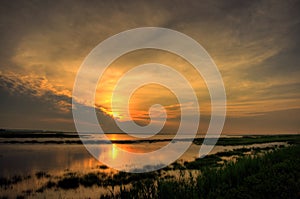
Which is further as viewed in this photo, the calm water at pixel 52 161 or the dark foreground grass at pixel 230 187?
the calm water at pixel 52 161

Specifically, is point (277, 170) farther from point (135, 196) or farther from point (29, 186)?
point (29, 186)

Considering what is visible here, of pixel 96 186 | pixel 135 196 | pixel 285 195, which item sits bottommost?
pixel 96 186

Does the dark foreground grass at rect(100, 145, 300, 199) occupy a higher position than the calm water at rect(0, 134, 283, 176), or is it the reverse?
the dark foreground grass at rect(100, 145, 300, 199)

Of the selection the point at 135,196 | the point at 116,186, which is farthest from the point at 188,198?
the point at 116,186

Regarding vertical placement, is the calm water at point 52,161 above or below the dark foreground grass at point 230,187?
below

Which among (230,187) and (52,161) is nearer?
(230,187)

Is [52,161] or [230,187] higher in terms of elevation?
[230,187]

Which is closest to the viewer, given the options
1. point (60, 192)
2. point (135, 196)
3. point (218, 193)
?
point (218, 193)

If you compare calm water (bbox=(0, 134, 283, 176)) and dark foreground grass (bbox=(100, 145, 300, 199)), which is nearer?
dark foreground grass (bbox=(100, 145, 300, 199))

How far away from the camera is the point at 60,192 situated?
1412cm

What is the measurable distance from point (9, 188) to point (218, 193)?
13.4 metres

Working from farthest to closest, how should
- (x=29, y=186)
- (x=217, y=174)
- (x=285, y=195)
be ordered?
(x=29, y=186) < (x=217, y=174) < (x=285, y=195)

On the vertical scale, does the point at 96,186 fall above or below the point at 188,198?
below

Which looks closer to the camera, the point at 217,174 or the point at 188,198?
the point at 188,198
